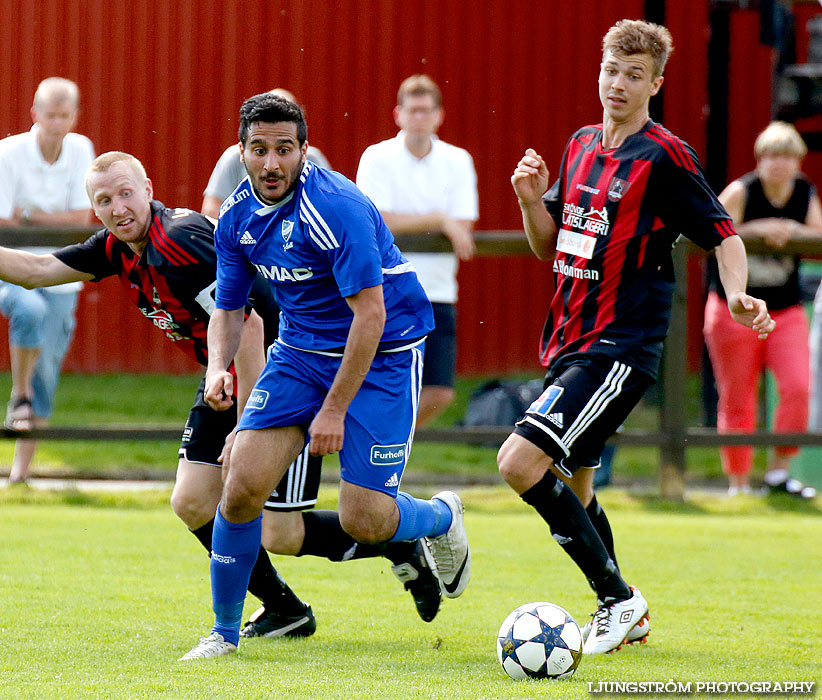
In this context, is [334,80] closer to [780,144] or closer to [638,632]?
[780,144]

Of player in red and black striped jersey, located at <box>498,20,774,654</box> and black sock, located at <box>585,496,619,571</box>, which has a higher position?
player in red and black striped jersey, located at <box>498,20,774,654</box>

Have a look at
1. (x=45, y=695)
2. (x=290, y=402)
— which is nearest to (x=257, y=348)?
(x=290, y=402)

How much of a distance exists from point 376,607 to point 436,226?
321 cm

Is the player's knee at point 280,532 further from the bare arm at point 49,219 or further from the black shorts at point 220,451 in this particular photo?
the bare arm at point 49,219

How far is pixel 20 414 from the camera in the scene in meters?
8.02

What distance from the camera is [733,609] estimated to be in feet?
17.8

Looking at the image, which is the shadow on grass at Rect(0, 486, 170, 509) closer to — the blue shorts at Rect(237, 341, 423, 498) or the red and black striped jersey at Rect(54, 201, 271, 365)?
the red and black striped jersey at Rect(54, 201, 271, 365)

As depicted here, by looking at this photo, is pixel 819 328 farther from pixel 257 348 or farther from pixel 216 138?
pixel 216 138

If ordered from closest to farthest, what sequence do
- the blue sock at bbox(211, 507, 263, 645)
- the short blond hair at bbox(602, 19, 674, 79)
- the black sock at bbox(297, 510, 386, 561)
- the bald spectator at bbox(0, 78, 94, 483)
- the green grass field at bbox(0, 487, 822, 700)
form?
1. the green grass field at bbox(0, 487, 822, 700)
2. the blue sock at bbox(211, 507, 263, 645)
3. the short blond hair at bbox(602, 19, 674, 79)
4. the black sock at bbox(297, 510, 386, 561)
5. the bald spectator at bbox(0, 78, 94, 483)

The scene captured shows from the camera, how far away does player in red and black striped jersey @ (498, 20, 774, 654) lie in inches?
184

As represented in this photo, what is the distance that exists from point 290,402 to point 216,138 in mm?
10187

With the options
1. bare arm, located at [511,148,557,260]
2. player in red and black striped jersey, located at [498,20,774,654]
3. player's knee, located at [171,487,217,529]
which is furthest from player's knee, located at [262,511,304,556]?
bare arm, located at [511,148,557,260]

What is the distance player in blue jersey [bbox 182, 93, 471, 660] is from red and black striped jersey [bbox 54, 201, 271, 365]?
0.79 feet

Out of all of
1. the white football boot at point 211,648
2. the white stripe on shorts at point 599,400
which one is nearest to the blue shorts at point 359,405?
the white stripe on shorts at point 599,400
